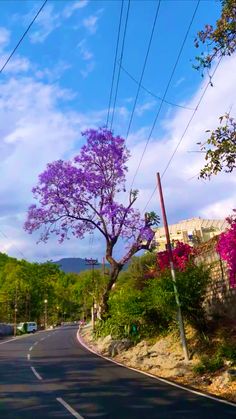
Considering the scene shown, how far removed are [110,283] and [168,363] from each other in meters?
12.3

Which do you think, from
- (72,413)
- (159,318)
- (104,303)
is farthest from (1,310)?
(72,413)

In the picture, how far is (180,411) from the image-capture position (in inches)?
381

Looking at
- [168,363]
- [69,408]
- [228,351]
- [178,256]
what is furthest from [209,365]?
[178,256]

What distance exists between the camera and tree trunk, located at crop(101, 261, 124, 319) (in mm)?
29844

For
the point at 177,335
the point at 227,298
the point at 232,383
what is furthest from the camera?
the point at 177,335

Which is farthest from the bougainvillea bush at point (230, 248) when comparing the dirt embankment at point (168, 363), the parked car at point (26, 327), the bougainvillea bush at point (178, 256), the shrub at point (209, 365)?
the parked car at point (26, 327)

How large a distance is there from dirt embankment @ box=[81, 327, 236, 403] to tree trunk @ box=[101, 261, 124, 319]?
2.97 m

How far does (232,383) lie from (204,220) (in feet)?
207

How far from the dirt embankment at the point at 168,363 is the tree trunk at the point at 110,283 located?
2972 millimetres

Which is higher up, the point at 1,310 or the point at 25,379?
the point at 1,310

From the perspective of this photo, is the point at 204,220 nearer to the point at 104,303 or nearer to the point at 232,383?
the point at 104,303

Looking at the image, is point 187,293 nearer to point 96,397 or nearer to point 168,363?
point 168,363

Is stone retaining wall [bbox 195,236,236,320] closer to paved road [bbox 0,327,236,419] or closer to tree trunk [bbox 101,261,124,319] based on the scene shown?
paved road [bbox 0,327,236,419]

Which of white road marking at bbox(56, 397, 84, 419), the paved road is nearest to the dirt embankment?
the paved road
